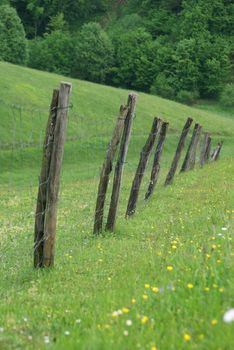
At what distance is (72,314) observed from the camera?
20.4 feet

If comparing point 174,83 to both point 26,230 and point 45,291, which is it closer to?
point 26,230

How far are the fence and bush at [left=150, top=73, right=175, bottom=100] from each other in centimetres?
4638

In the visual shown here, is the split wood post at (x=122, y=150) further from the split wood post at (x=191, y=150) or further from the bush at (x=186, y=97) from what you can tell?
the bush at (x=186, y=97)

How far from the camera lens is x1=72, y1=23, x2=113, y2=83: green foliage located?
106 metres

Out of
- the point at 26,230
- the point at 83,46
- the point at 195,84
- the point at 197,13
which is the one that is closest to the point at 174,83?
the point at 195,84

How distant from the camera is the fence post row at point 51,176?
30.8 feet

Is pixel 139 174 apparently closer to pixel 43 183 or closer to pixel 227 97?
pixel 43 183

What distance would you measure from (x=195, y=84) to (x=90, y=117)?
1995 inches

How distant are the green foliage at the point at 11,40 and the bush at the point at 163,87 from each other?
68.9 ft

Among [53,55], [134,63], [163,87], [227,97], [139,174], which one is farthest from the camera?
[53,55]

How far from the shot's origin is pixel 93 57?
105m

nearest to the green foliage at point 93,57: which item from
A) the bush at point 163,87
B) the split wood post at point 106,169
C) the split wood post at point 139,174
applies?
the bush at point 163,87

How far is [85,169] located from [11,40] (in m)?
68.9

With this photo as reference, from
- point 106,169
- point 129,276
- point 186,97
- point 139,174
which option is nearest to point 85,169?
point 139,174
